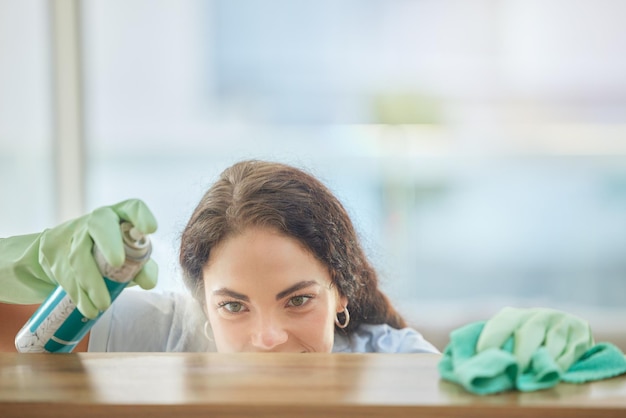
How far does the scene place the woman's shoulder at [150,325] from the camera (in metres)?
1.48

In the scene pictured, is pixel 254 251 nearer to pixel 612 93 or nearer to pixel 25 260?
pixel 25 260

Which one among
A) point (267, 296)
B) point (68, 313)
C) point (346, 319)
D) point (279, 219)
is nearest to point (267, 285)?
→ point (267, 296)

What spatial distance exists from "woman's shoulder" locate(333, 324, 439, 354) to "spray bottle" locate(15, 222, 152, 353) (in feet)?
2.29

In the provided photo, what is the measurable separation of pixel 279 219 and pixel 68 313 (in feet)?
1.74

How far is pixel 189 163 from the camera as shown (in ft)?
15.9

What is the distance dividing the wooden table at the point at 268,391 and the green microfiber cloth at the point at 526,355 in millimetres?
12

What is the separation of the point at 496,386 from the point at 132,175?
4.24 metres

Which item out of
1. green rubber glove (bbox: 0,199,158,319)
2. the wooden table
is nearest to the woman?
green rubber glove (bbox: 0,199,158,319)

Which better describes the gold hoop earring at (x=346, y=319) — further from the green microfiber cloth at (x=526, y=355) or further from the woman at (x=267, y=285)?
the green microfiber cloth at (x=526, y=355)

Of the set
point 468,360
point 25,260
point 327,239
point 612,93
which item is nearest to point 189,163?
point 612,93

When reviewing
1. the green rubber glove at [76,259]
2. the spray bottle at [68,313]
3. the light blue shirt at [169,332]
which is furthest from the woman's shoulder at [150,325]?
the spray bottle at [68,313]

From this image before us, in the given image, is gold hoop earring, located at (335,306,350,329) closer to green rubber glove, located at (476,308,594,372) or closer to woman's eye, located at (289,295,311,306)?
woman's eye, located at (289,295,311,306)

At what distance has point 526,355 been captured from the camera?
0.71 m

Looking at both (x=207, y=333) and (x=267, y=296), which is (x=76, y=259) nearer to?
(x=267, y=296)
